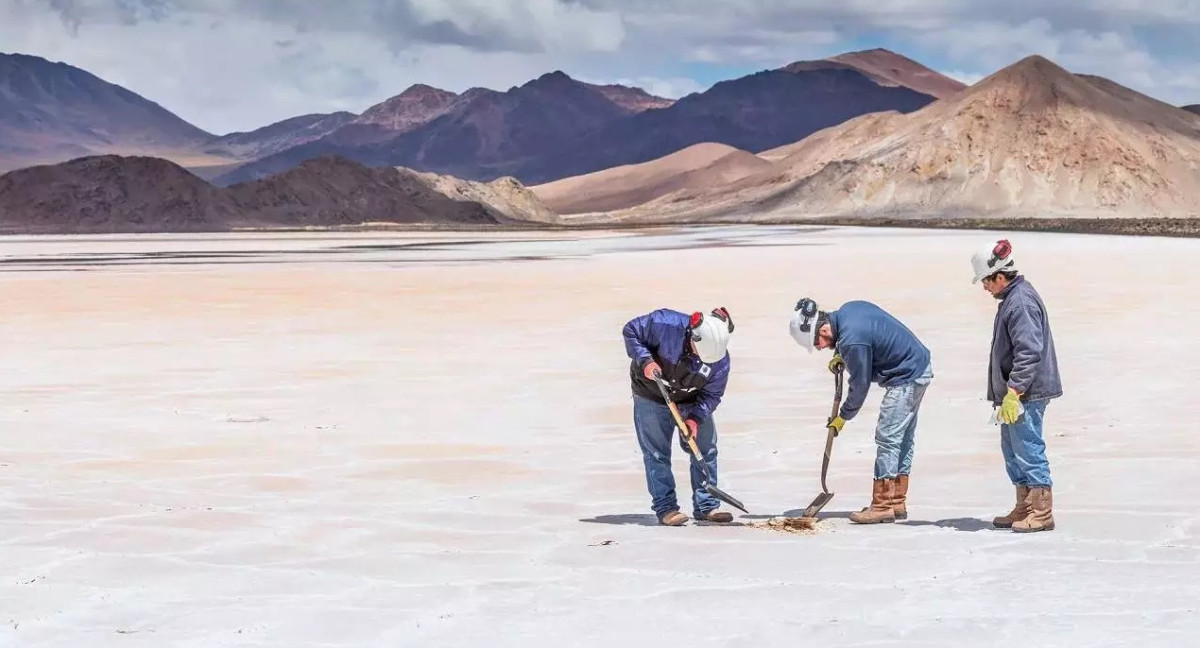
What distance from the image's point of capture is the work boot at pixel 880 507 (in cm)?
873

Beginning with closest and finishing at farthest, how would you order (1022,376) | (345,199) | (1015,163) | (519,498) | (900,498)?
1. (1022,376)
2. (900,498)
3. (519,498)
4. (345,199)
5. (1015,163)

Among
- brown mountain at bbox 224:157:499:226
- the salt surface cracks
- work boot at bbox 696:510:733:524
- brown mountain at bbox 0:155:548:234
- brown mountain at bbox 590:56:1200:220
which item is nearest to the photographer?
the salt surface cracks

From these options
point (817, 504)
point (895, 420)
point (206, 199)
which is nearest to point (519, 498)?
point (817, 504)

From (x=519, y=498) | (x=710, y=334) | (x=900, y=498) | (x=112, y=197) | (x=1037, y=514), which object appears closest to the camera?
(x=710, y=334)

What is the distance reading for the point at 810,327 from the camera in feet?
27.3

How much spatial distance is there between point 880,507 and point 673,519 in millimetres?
1070

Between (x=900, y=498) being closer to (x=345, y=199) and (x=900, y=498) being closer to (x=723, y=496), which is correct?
(x=723, y=496)

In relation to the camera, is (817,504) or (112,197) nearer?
(817,504)

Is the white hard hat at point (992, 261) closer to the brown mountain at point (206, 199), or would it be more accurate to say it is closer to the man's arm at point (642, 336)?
the man's arm at point (642, 336)

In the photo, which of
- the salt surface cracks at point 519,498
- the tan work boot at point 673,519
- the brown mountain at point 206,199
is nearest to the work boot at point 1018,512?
the salt surface cracks at point 519,498

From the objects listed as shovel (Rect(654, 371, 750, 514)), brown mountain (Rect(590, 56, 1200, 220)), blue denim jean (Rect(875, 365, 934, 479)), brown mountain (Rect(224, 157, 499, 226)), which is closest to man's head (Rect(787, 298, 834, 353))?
blue denim jean (Rect(875, 365, 934, 479))

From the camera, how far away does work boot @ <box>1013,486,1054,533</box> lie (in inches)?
332

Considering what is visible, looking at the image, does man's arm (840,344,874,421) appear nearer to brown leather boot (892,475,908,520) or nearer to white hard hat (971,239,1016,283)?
brown leather boot (892,475,908,520)

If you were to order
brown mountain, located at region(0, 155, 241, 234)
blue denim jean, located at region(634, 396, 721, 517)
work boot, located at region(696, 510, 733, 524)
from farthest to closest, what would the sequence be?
brown mountain, located at region(0, 155, 241, 234), work boot, located at region(696, 510, 733, 524), blue denim jean, located at region(634, 396, 721, 517)
